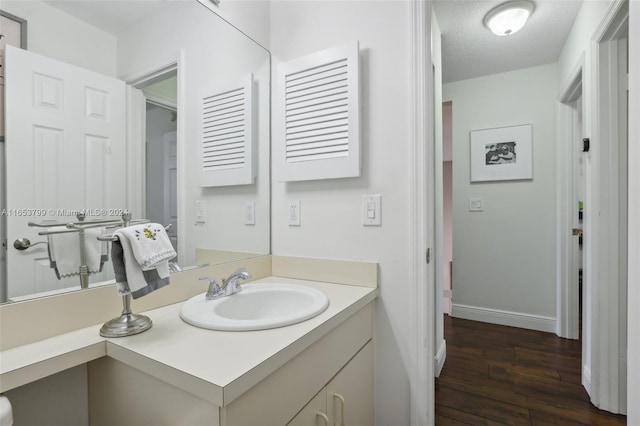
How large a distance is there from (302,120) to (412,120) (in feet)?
1.60

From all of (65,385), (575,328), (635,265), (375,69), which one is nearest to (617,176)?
(635,265)

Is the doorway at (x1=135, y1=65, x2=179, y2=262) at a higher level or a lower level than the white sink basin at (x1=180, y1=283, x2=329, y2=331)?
higher

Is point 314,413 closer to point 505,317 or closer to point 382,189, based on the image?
point 382,189

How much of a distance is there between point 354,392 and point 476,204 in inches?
97.5

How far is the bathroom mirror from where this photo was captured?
2.57 feet

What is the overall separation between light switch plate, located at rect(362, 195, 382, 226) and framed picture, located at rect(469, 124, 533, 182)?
2.14 m

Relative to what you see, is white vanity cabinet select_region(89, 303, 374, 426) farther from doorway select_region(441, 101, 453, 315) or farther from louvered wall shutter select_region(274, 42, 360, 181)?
doorway select_region(441, 101, 453, 315)

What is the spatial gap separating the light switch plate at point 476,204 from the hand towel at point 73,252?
300 centimetres

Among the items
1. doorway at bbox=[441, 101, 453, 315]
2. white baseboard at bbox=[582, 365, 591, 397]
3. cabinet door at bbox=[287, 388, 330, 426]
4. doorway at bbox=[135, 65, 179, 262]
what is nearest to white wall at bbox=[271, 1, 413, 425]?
cabinet door at bbox=[287, 388, 330, 426]

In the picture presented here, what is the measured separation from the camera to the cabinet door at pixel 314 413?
796mm

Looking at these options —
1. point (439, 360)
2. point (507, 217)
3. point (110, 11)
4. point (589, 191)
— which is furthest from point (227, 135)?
point (507, 217)

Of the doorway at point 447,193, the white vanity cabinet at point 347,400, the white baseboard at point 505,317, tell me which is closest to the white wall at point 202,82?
the white vanity cabinet at point 347,400

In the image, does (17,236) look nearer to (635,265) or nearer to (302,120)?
(302,120)

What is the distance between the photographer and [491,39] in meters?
2.36
